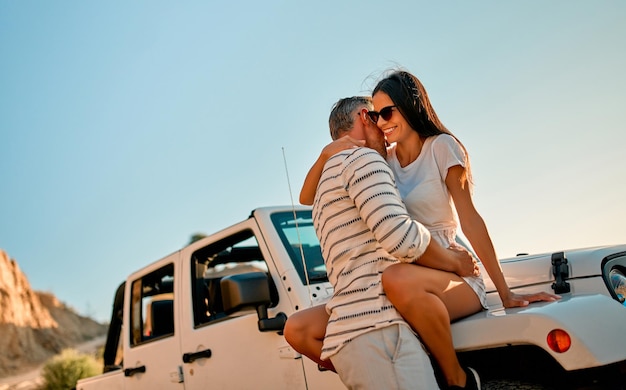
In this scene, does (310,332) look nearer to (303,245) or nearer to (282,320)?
(282,320)

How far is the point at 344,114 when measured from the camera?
2955 mm

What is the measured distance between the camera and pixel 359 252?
8.23 feet

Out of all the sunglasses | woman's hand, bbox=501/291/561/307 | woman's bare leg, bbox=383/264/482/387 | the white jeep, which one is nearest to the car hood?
the white jeep

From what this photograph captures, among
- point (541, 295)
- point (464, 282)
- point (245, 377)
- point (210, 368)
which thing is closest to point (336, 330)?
point (464, 282)

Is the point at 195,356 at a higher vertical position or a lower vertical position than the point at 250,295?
lower

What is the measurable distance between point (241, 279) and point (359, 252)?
1.32m

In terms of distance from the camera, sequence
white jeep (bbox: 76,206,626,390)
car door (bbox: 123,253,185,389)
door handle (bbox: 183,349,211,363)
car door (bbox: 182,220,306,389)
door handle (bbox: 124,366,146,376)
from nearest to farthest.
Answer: white jeep (bbox: 76,206,626,390), car door (bbox: 182,220,306,389), door handle (bbox: 183,349,211,363), car door (bbox: 123,253,185,389), door handle (bbox: 124,366,146,376)

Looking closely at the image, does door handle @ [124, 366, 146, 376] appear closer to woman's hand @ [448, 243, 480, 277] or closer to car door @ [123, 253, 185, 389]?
car door @ [123, 253, 185, 389]

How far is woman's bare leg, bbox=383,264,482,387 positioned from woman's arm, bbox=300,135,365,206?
0.57 meters

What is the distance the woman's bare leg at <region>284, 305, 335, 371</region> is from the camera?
9.04 ft

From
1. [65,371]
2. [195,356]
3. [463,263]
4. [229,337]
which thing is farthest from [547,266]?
[65,371]

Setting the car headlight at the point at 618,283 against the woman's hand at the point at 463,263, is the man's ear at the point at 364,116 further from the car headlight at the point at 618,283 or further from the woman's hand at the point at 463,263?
the car headlight at the point at 618,283

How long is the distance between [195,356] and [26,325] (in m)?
23.2

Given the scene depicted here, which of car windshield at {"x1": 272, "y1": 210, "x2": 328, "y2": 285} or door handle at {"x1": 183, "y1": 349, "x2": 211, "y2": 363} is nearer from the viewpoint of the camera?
car windshield at {"x1": 272, "y1": 210, "x2": 328, "y2": 285}
